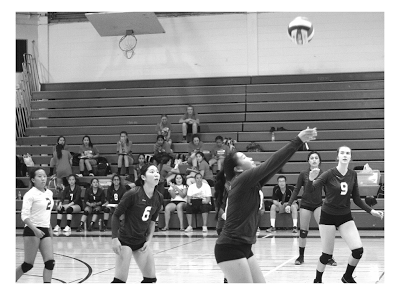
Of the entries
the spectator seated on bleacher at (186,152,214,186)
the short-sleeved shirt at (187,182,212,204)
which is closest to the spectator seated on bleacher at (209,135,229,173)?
the spectator seated on bleacher at (186,152,214,186)

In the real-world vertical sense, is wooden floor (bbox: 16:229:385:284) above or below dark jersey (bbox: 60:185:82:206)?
below

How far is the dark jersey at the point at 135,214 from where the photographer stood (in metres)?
6.12

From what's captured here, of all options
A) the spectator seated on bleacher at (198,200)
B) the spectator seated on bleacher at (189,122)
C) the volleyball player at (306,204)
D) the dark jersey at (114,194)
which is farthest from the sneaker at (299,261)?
the spectator seated on bleacher at (189,122)

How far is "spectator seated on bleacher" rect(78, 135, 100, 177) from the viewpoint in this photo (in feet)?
52.5

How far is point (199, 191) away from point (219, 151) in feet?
5.84

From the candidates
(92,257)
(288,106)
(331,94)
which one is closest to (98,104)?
(288,106)

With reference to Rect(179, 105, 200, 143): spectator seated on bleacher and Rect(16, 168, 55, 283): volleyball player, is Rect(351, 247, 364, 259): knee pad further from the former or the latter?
Rect(179, 105, 200, 143): spectator seated on bleacher

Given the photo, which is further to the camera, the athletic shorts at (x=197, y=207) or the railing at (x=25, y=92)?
the railing at (x=25, y=92)

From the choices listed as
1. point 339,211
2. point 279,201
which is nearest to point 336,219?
point 339,211

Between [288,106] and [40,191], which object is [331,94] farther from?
[40,191]

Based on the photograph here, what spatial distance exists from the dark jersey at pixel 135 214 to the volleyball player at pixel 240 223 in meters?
1.64

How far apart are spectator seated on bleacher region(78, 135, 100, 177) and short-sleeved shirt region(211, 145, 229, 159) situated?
329 centimetres

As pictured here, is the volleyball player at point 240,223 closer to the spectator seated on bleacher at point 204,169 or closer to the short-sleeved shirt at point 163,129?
the spectator seated on bleacher at point 204,169

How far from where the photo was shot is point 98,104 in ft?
61.4
